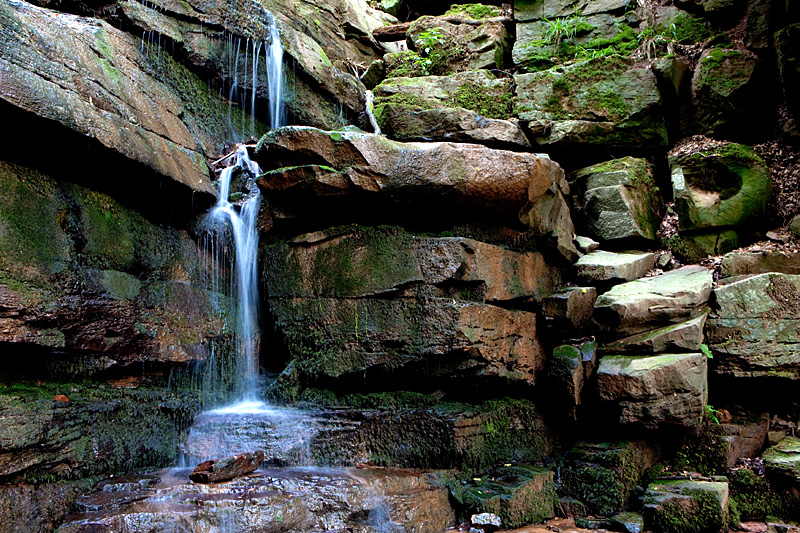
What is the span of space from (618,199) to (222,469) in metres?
6.14

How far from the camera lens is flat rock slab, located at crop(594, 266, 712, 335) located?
19.0 feet

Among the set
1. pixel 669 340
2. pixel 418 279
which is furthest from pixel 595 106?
pixel 418 279

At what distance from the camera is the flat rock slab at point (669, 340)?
5.46m

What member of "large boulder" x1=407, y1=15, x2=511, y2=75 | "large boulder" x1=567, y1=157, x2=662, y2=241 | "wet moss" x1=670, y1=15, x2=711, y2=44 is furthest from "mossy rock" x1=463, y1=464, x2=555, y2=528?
"wet moss" x1=670, y1=15, x2=711, y2=44

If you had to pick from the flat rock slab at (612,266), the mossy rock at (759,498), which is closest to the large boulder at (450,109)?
the flat rock slab at (612,266)

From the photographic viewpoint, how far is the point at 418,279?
547cm

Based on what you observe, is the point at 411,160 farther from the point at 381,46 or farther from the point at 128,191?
the point at 381,46

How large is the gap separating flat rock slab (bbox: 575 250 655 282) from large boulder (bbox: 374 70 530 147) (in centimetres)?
212

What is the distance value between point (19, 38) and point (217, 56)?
3305 millimetres

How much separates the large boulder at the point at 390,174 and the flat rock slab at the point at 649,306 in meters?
1.61

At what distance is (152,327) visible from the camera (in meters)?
5.04

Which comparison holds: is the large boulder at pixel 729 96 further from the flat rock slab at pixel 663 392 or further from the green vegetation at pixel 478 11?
the flat rock slab at pixel 663 392

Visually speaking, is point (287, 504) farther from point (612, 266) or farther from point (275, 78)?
point (275, 78)

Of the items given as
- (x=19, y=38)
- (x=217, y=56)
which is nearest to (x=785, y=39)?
(x=217, y=56)
